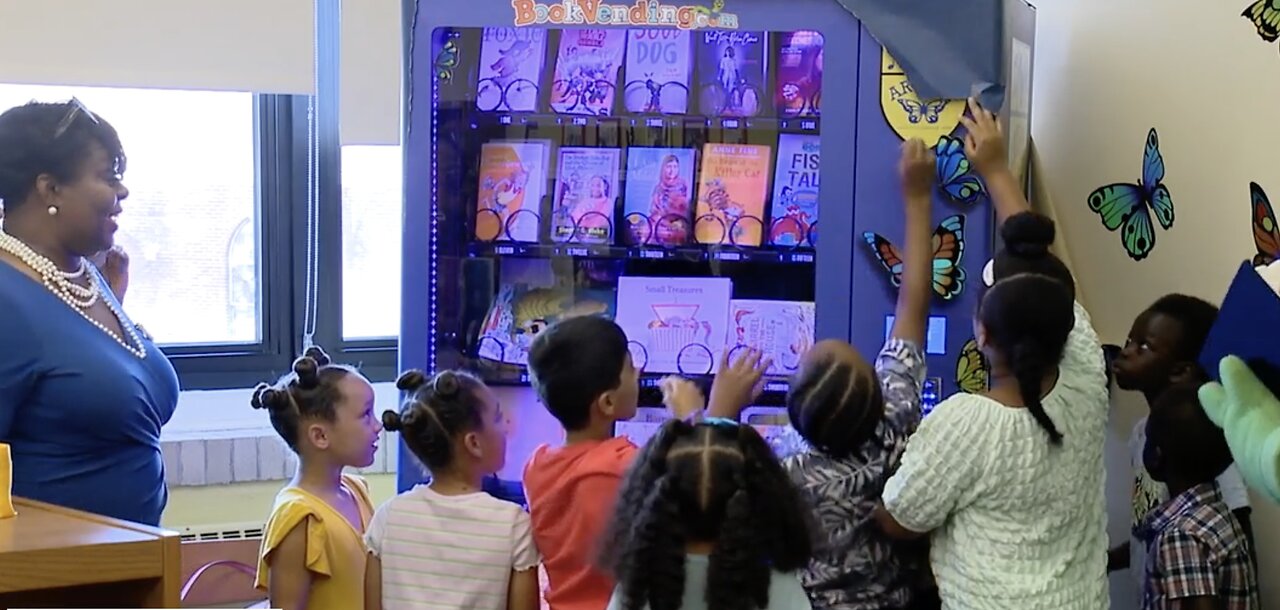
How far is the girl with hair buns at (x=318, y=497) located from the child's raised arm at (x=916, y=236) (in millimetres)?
1087

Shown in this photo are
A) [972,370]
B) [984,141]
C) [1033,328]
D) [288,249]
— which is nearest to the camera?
[1033,328]

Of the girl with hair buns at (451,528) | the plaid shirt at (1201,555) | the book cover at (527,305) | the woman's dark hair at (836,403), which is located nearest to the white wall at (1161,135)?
the plaid shirt at (1201,555)

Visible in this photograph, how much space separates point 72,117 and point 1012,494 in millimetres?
1842

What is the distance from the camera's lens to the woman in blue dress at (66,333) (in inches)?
85.1

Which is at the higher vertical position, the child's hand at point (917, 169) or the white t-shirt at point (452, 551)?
the child's hand at point (917, 169)

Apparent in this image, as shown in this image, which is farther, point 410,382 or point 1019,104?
point 1019,104

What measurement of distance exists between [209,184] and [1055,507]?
98.8 inches

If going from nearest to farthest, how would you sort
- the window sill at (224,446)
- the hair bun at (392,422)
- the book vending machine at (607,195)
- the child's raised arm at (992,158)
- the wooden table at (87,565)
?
the wooden table at (87,565), the hair bun at (392,422), the child's raised arm at (992,158), the book vending machine at (607,195), the window sill at (224,446)

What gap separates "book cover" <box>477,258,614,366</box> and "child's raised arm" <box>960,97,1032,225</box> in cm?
92

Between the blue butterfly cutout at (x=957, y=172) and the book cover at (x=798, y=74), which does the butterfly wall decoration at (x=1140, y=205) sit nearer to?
the blue butterfly cutout at (x=957, y=172)

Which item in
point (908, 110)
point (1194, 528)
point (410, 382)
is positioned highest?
point (908, 110)

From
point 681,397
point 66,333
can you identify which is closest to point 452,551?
point 681,397

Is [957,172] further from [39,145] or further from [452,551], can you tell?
[39,145]

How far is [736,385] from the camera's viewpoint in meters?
2.51
